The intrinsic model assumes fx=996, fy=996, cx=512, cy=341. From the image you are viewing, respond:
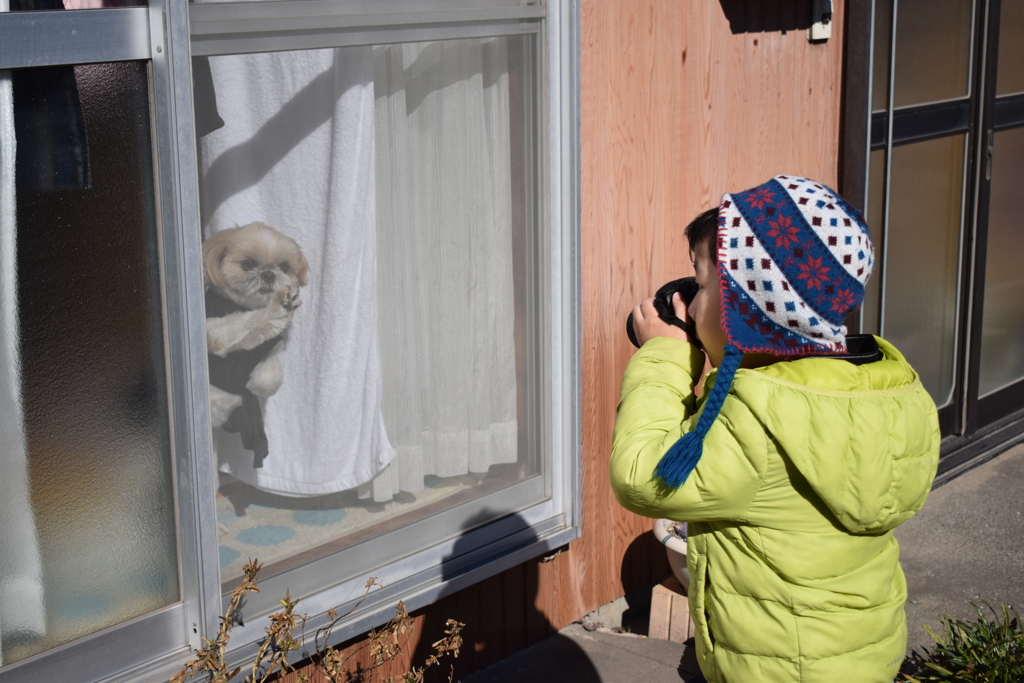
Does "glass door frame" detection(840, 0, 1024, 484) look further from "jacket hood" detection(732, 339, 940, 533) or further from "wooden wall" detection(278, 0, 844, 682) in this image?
"jacket hood" detection(732, 339, 940, 533)

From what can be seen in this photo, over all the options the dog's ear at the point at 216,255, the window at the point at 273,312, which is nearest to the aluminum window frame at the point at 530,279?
the window at the point at 273,312

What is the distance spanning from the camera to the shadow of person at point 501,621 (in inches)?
126

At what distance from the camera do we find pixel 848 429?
182 centimetres

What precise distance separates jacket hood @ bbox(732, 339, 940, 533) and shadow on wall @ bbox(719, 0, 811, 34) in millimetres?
2318

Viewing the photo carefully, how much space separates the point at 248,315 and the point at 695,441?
1.39m

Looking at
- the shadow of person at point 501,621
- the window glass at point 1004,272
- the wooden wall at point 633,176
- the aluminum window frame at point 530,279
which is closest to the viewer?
the aluminum window frame at point 530,279

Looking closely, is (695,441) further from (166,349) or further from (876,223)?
(876,223)

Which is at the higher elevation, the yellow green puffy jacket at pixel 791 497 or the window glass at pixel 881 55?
the window glass at pixel 881 55

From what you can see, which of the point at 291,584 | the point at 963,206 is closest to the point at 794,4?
the point at 963,206

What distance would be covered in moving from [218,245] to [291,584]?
96cm

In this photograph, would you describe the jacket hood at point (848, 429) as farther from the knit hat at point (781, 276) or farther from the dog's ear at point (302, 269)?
the dog's ear at point (302, 269)

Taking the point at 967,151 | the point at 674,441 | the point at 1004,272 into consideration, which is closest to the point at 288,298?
the point at 674,441

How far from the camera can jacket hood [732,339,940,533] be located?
1805mm

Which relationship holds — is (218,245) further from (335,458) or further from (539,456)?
(539,456)
